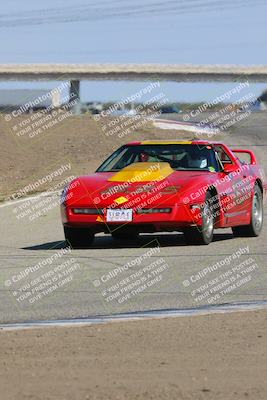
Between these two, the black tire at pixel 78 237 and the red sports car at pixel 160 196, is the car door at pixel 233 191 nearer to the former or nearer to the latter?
the red sports car at pixel 160 196

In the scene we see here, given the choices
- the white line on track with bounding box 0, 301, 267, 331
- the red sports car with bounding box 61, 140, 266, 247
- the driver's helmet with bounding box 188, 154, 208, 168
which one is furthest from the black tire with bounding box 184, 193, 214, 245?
the white line on track with bounding box 0, 301, 267, 331

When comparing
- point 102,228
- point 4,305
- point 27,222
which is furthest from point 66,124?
point 4,305

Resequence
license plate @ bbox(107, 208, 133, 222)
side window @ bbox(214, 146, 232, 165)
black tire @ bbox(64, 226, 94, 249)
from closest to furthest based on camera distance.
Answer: license plate @ bbox(107, 208, 133, 222)
black tire @ bbox(64, 226, 94, 249)
side window @ bbox(214, 146, 232, 165)

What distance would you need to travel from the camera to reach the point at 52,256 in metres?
12.6

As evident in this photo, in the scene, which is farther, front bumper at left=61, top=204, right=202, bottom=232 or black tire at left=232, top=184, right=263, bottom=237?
black tire at left=232, top=184, right=263, bottom=237

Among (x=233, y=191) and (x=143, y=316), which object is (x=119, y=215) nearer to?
(x=233, y=191)

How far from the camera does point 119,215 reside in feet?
43.0

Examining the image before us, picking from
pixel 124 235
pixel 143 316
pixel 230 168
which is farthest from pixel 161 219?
pixel 143 316

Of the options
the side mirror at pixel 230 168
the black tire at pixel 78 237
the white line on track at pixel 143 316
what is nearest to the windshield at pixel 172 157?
the side mirror at pixel 230 168

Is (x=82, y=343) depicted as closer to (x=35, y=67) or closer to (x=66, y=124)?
(x=66, y=124)

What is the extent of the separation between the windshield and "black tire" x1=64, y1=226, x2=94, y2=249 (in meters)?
1.03

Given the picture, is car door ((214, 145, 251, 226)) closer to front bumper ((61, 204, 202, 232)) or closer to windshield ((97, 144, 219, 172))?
windshield ((97, 144, 219, 172))

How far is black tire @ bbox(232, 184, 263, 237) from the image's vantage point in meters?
14.7

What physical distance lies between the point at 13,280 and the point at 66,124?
33477 mm
